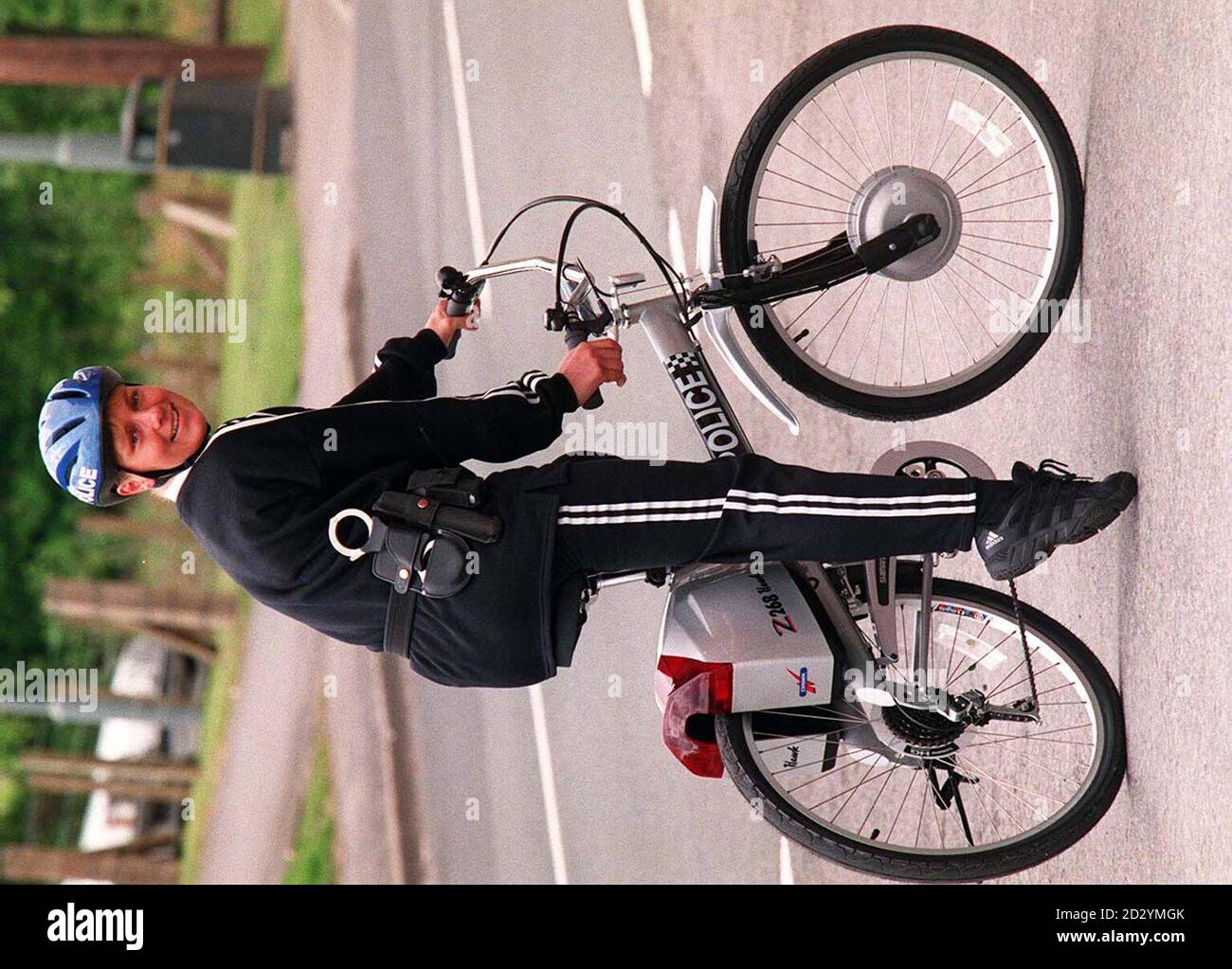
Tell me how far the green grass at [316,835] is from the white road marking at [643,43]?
482cm

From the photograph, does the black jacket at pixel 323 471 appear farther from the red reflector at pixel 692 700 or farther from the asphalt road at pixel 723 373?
the asphalt road at pixel 723 373

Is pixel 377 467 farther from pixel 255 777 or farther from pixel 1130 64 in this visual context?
pixel 255 777

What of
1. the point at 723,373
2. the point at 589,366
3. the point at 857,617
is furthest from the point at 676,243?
the point at 857,617

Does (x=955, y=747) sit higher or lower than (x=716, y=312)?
lower

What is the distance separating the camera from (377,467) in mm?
3568

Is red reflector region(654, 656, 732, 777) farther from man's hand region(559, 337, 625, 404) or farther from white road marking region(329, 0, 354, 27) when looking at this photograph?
white road marking region(329, 0, 354, 27)

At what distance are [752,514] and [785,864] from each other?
260 cm

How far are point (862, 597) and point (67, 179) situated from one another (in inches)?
540

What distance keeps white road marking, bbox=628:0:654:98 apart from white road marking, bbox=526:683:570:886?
3.48m
